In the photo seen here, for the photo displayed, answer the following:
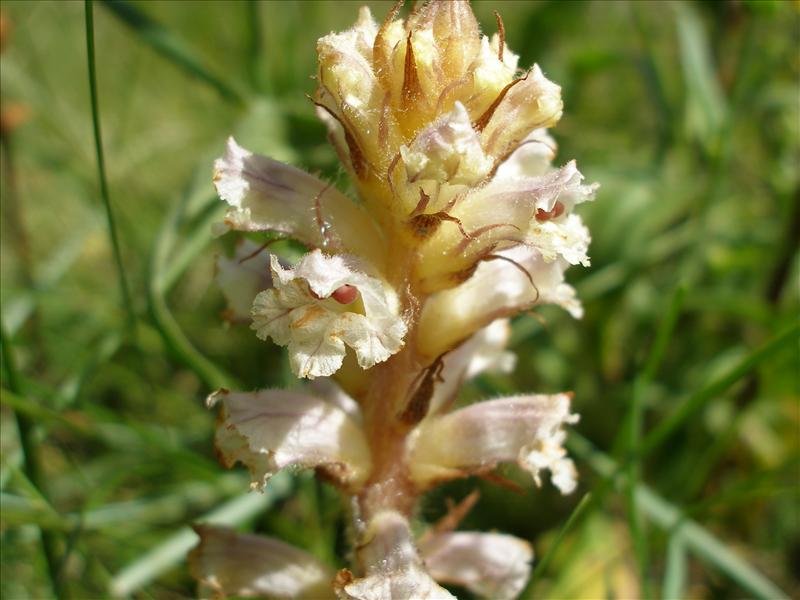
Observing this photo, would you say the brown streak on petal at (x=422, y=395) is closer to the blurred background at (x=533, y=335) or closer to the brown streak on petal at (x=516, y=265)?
the brown streak on petal at (x=516, y=265)

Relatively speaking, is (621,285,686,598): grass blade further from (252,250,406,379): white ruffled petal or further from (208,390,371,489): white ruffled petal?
(252,250,406,379): white ruffled petal

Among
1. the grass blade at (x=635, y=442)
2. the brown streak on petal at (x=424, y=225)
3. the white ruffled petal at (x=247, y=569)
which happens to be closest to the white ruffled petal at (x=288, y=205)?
the brown streak on petal at (x=424, y=225)

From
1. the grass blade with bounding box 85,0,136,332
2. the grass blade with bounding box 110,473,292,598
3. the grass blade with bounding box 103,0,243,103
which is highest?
the grass blade with bounding box 103,0,243,103

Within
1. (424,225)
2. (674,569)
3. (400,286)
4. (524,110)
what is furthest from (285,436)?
(674,569)

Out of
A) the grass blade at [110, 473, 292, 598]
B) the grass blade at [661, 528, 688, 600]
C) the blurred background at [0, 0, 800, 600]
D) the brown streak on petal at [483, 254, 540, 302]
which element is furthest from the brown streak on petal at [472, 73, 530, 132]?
the grass blade at [661, 528, 688, 600]

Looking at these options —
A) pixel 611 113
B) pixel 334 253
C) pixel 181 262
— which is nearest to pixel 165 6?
pixel 611 113

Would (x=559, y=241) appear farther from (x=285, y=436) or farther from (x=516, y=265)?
(x=285, y=436)
